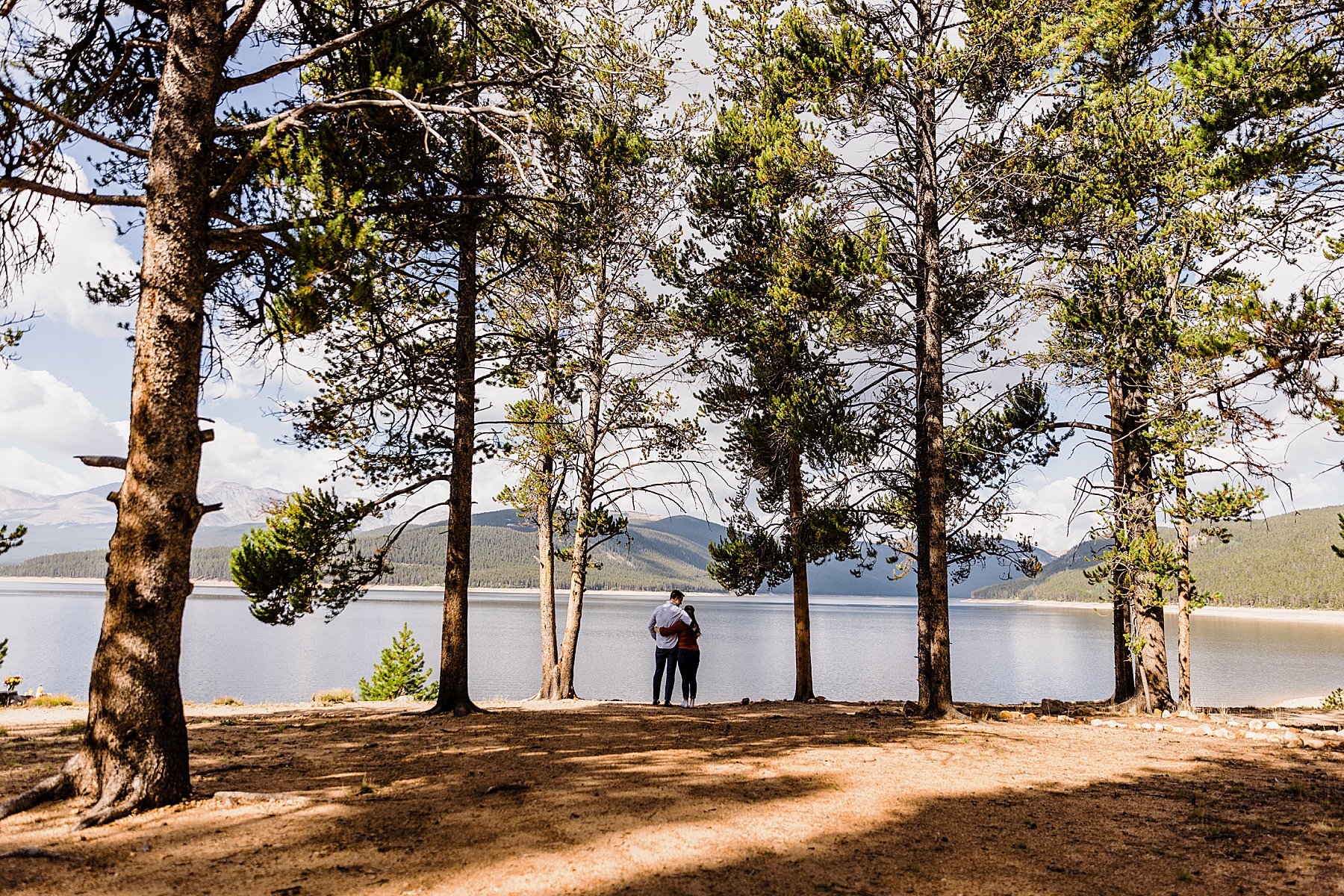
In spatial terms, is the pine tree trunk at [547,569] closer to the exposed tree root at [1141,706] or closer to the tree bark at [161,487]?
the tree bark at [161,487]

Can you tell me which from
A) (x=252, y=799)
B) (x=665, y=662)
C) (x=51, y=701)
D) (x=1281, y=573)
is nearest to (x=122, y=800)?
(x=252, y=799)

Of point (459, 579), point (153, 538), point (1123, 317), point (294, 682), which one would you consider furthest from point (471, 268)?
point (294, 682)

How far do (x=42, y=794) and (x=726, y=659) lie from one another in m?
59.0

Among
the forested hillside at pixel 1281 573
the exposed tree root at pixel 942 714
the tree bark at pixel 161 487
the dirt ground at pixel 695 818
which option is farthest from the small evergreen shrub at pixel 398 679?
the forested hillside at pixel 1281 573

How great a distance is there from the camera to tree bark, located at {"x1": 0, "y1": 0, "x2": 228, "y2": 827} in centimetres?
520

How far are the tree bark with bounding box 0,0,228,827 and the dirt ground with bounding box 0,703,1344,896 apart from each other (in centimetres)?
31

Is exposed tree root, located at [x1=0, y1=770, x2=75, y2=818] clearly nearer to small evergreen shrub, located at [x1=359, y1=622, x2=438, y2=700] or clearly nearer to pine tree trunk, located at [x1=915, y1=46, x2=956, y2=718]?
pine tree trunk, located at [x1=915, y1=46, x2=956, y2=718]

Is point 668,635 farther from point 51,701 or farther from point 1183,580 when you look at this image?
point 51,701

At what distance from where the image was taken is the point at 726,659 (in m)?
61.4

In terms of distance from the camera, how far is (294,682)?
146 ft

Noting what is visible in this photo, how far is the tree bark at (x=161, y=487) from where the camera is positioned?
520 centimetres

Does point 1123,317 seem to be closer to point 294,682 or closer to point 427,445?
point 427,445

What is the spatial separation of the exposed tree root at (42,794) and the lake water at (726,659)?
15693mm

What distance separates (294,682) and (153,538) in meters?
45.6
